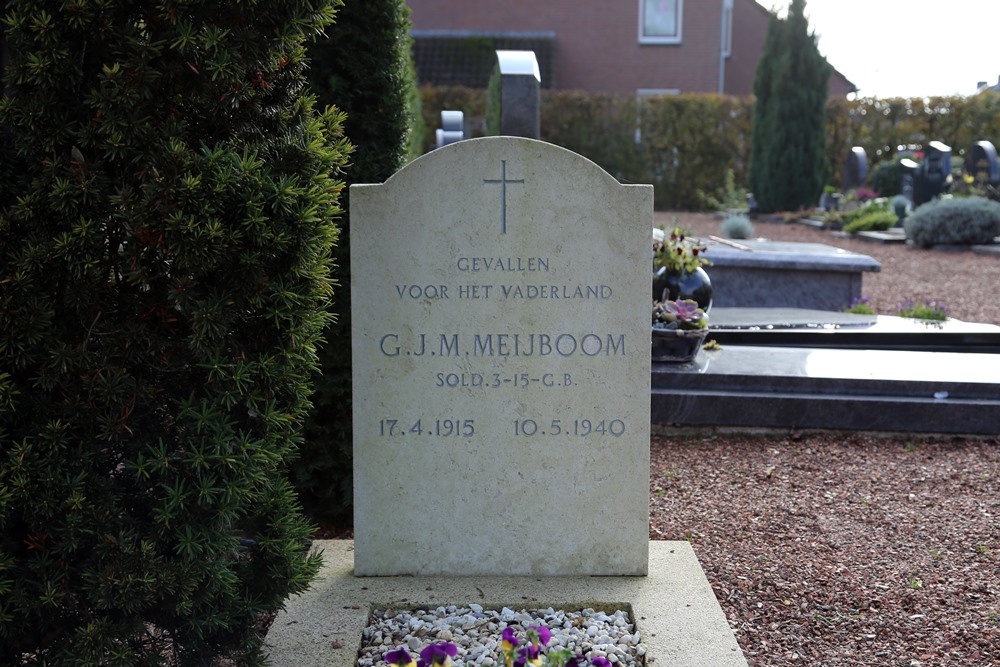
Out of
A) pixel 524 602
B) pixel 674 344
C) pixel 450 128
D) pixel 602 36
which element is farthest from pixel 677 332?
pixel 602 36

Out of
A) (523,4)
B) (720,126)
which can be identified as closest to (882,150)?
(720,126)

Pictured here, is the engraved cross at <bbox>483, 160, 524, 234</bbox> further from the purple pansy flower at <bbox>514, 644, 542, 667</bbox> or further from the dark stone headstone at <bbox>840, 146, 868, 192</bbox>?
the dark stone headstone at <bbox>840, 146, 868, 192</bbox>

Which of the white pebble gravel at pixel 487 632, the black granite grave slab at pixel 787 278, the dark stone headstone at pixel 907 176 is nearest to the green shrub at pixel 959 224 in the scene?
the dark stone headstone at pixel 907 176

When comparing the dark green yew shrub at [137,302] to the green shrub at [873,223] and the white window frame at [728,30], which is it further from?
the white window frame at [728,30]

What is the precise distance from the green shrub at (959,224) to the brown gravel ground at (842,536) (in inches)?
420

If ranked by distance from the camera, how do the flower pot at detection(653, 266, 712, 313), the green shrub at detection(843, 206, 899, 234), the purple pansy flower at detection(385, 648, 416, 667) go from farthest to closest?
the green shrub at detection(843, 206, 899, 234), the flower pot at detection(653, 266, 712, 313), the purple pansy flower at detection(385, 648, 416, 667)

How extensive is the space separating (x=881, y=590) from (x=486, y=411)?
1645 mm

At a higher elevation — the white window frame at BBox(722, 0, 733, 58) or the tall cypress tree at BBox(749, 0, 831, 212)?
the white window frame at BBox(722, 0, 733, 58)

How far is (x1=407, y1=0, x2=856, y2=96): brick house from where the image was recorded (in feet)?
89.9

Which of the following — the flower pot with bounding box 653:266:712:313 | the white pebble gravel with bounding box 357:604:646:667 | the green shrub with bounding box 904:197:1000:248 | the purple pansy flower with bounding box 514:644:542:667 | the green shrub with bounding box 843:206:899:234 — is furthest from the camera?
the green shrub with bounding box 843:206:899:234

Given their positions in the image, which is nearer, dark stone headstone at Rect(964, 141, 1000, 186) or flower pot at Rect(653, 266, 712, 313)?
flower pot at Rect(653, 266, 712, 313)

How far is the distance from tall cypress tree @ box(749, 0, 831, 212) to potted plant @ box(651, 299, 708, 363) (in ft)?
53.5

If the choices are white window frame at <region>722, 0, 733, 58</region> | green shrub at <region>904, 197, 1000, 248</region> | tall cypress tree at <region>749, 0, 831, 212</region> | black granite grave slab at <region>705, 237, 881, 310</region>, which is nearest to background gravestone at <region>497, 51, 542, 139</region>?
black granite grave slab at <region>705, 237, 881, 310</region>

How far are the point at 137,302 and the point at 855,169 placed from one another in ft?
72.7
